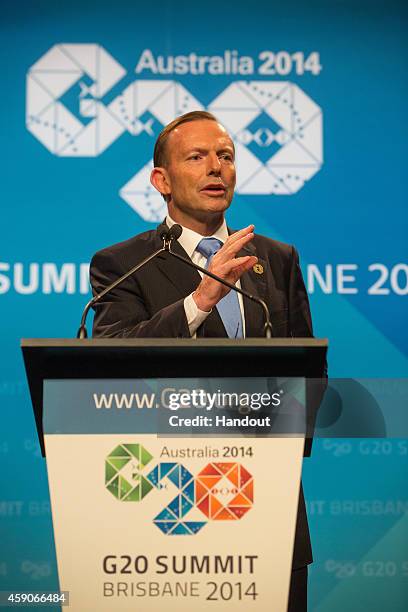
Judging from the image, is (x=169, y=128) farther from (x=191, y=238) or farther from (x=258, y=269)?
(x=258, y=269)

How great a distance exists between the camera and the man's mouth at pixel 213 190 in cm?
245

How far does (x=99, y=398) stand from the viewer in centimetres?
153

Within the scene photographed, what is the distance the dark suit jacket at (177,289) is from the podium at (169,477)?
57cm

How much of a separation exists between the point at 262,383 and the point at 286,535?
268 millimetres

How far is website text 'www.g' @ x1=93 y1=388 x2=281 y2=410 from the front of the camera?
1.52 m

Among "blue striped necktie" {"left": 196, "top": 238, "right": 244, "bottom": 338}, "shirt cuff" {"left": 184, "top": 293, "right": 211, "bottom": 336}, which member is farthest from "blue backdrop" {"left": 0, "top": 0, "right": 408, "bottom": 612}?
"shirt cuff" {"left": 184, "top": 293, "right": 211, "bottom": 336}

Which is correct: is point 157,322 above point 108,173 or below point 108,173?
below

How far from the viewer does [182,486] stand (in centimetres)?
148

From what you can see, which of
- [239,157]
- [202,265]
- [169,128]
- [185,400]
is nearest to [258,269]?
[202,265]

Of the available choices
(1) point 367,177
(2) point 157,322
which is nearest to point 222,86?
(1) point 367,177

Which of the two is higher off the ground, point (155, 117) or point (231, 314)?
point (155, 117)

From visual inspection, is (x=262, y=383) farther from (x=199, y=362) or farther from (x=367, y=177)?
(x=367, y=177)

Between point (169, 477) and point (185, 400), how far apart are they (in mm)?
137

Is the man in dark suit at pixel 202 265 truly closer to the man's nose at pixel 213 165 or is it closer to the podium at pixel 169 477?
the man's nose at pixel 213 165
